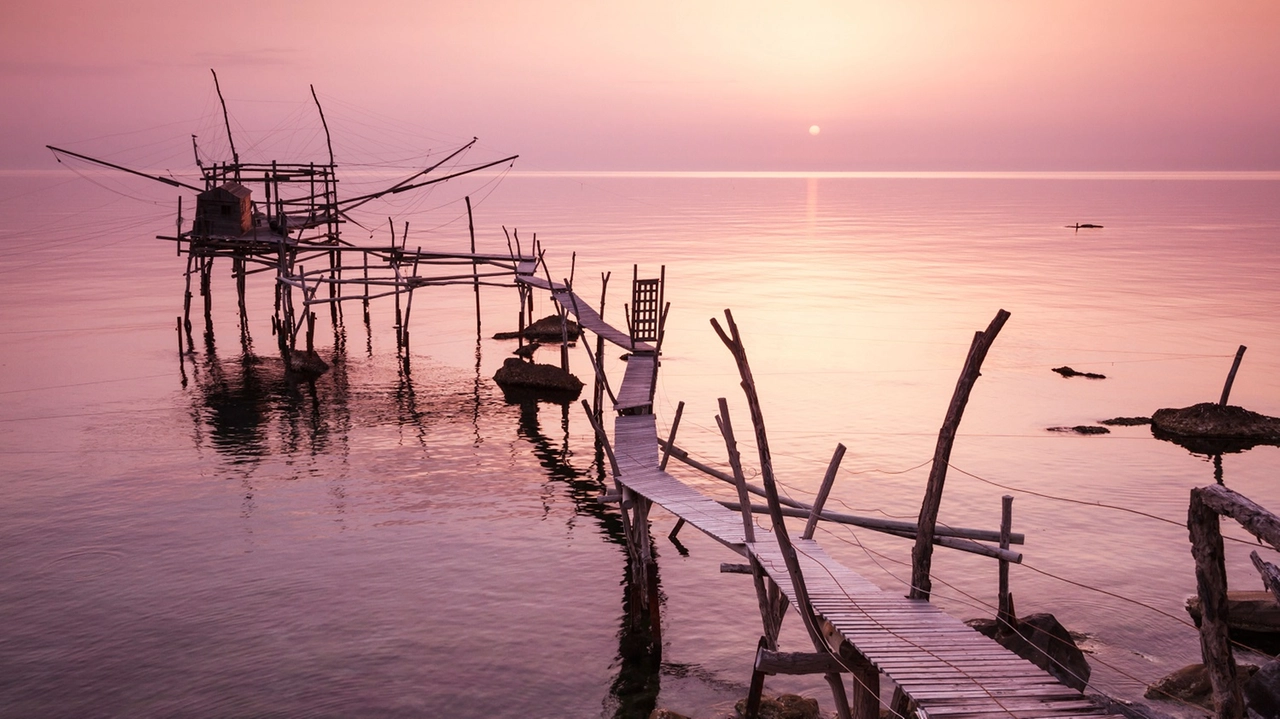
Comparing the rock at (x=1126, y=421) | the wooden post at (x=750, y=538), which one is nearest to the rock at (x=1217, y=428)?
the rock at (x=1126, y=421)

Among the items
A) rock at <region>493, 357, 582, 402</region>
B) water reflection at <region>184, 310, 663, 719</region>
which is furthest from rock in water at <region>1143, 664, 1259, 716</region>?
rock at <region>493, 357, 582, 402</region>

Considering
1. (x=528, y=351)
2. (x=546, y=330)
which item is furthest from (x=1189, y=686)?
(x=546, y=330)

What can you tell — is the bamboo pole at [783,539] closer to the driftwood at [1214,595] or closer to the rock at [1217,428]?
the driftwood at [1214,595]

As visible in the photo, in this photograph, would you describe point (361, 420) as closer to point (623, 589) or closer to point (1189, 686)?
point (623, 589)

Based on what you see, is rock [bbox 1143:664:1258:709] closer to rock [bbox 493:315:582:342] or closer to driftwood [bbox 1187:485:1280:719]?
driftwood [bbox 1187:485:1280:719]

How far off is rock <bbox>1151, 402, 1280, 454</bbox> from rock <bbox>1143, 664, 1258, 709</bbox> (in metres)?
15.7

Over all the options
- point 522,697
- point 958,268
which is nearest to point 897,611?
point 522,697

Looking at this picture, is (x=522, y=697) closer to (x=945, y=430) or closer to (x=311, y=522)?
(x=945, y=430)

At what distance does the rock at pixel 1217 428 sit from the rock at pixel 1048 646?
1621cm

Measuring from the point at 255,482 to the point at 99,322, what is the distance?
3399 cm

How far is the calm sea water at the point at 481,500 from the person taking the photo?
638 inches

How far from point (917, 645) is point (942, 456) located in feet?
7.80

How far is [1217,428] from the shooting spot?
1152 inches

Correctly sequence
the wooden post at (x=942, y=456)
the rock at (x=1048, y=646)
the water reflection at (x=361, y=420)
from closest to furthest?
the wooden post at (x=942, y=456) → the rock at (x=1048, y=646) → the water reflection at (x=361, y=420)
